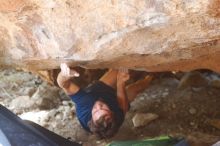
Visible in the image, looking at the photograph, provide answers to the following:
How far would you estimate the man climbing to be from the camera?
5.27 feet

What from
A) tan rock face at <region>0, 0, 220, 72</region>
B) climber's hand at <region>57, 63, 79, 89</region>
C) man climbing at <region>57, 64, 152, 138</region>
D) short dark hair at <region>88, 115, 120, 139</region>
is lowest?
short dark hair at <region>88, 115, 120, 139</region>

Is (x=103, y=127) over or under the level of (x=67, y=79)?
under

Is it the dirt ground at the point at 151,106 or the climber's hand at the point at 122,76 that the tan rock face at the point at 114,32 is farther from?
the dirt ground at the point at 151,106

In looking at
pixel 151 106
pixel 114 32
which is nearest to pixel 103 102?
pixel 151 106

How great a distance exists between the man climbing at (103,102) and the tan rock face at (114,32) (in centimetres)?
27

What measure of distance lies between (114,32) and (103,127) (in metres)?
0.66

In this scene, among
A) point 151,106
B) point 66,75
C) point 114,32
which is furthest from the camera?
point 151,106

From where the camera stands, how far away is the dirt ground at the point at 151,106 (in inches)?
67.1

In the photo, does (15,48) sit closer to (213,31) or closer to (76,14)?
→ (76,14)

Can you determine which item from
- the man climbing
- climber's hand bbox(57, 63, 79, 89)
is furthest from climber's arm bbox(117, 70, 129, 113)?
climber's hand bbox(57, 63, 79, 89)

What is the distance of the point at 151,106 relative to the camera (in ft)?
6.21

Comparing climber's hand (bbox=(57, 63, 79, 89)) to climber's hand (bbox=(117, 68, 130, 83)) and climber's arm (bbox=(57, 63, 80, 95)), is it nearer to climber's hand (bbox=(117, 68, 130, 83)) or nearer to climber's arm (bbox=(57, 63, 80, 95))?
climber's arm (bbox=(57, 63, 80, 95))

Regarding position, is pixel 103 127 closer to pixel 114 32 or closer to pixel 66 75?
pixel 66 75

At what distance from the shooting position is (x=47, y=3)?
1.04 m
